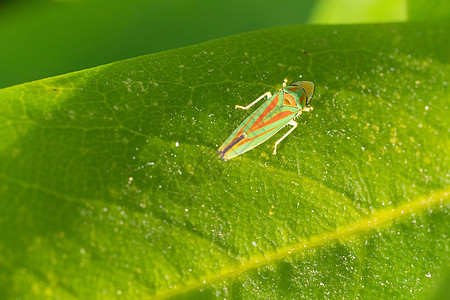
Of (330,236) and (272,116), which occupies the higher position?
(272,116)

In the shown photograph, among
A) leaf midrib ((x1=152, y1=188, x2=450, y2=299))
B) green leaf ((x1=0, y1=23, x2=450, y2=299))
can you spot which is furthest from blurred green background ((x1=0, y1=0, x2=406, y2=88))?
leaf midrib ((x1=152, y1=188, x2=450, y2=299))

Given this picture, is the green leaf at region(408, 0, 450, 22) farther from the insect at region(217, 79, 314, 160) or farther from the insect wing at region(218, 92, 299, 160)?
the insect wing at region(218, 92, 299, 160)

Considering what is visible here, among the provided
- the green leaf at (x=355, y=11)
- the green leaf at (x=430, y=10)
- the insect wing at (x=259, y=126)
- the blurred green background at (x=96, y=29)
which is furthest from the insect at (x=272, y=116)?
the green leaf at (x=430, y=10)

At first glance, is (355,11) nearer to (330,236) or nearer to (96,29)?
(330,236)

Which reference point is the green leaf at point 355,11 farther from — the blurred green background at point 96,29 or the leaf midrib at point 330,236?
the leaf midrib at point 330,236

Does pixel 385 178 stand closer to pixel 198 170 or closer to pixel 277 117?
pixel 277 117

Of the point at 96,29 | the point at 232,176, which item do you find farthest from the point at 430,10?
the point at 96,29

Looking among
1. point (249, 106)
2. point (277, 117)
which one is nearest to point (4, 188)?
point (249, 106)
